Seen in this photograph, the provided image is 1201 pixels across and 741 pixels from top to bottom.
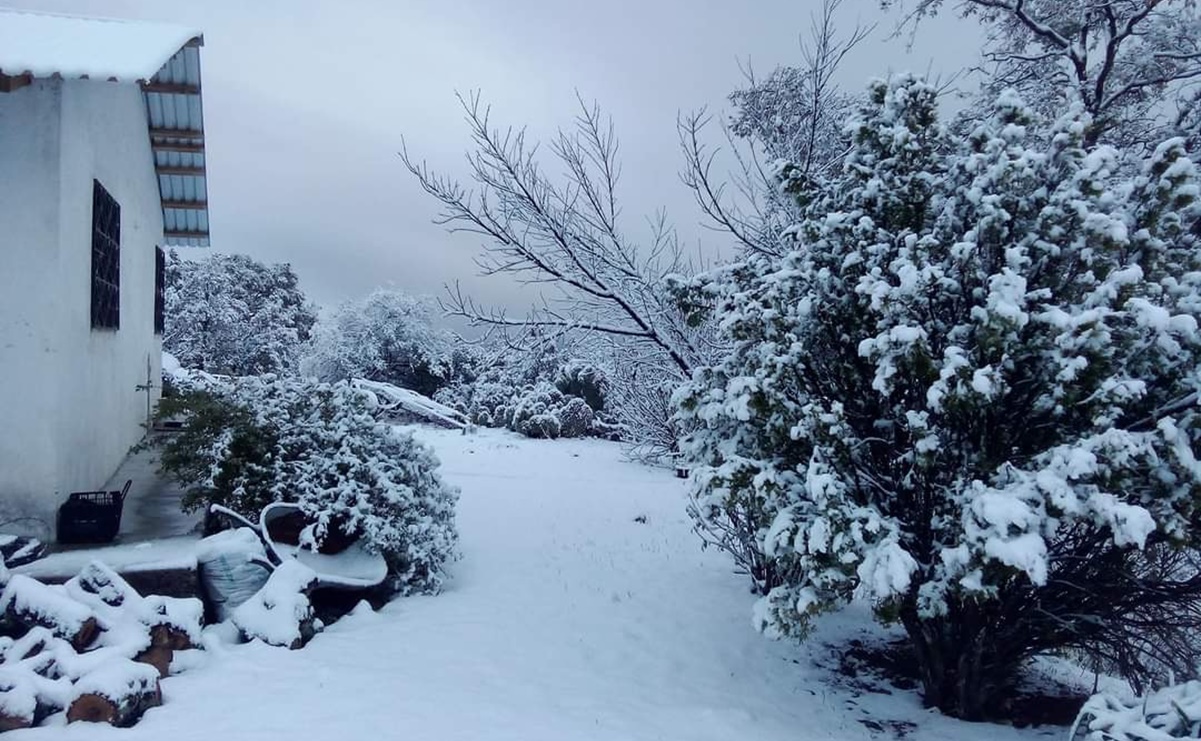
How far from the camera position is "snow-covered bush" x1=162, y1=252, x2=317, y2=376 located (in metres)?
27.0

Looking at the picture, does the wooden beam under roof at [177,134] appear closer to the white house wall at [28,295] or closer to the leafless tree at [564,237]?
the white house wall at [28,295]

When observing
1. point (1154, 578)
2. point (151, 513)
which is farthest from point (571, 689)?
point (151, 513)

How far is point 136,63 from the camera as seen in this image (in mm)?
5793

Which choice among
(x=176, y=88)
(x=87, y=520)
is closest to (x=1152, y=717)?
(x=87, y=520)

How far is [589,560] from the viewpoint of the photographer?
815 centimetres

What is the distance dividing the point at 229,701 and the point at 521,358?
3.20 m

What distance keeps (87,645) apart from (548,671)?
2880 mm

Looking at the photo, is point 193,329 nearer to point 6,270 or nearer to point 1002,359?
point 6,270

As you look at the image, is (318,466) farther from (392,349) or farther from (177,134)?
(392,349)

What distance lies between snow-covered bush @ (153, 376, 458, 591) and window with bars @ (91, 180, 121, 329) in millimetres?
1245

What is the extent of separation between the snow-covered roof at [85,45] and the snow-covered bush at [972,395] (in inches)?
192

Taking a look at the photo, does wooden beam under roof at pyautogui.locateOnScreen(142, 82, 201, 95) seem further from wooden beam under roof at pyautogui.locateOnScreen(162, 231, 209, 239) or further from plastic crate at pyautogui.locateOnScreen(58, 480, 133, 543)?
plastic crate at pyautogui.locateOnScreen(58, 480, 133, 543)

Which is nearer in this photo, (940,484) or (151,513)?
(940,484)

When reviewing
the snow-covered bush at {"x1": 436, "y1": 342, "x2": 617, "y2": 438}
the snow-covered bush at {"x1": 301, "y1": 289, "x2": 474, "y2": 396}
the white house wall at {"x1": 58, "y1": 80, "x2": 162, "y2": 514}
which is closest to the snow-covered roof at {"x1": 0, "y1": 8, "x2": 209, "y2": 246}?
the white house wall at {"x1": 58, "y1": 80, "x2": 162, "y2": 514}
